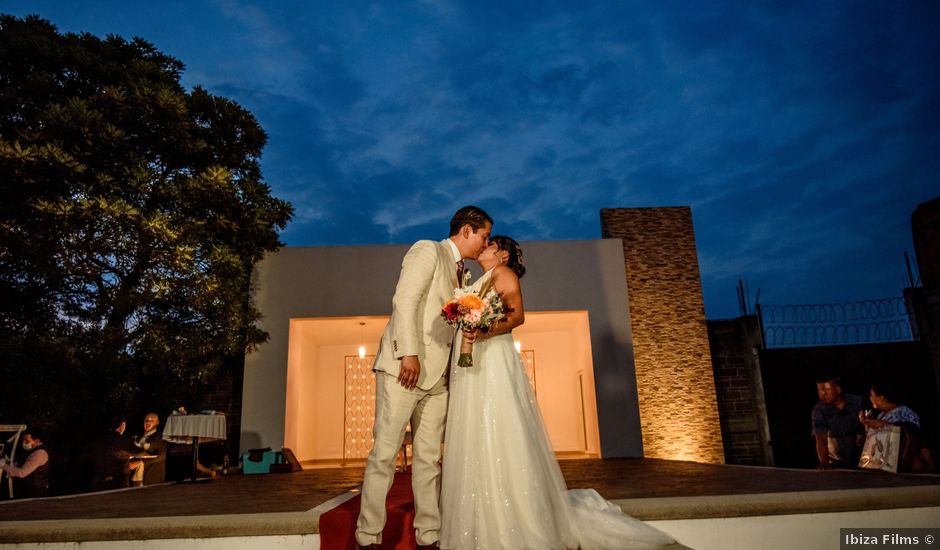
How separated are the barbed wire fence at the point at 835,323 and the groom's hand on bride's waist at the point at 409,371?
8.27 meters

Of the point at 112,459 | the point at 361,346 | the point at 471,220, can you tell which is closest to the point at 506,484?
the point at 471,220

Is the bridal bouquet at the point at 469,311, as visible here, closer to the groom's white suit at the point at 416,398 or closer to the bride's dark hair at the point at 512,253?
the groom's white suit at the point at 416,398

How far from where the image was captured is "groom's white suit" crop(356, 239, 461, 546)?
2158mm

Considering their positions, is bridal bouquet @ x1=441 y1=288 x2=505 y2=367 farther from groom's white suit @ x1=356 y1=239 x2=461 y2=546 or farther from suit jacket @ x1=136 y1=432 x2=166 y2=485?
suit jacket @ x1=136 y1=432 x2=166 y2=485

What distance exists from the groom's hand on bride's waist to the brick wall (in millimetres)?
7169

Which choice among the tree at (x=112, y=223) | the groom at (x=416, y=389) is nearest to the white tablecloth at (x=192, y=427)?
the tree at (x=112, y=223)

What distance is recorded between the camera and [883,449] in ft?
13.9

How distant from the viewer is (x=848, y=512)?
9.16 feet

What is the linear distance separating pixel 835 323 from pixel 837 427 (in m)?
4.08

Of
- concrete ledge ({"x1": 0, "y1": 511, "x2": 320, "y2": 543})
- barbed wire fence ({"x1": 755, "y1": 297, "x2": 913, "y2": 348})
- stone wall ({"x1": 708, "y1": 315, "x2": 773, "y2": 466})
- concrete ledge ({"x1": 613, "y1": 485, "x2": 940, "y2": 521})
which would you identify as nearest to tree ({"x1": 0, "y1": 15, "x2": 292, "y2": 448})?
concrete ledge ({"x1": 0, "y1": 511, "x2": 320, "y2": 543})

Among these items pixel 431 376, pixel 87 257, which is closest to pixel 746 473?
pixel 431 376

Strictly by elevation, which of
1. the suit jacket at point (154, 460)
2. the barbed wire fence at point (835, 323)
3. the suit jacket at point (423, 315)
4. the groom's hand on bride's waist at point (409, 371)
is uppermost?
the barbed wire fence at point (835, 323)

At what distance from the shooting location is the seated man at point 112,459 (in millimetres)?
5586

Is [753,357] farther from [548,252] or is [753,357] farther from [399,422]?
[399,422]
